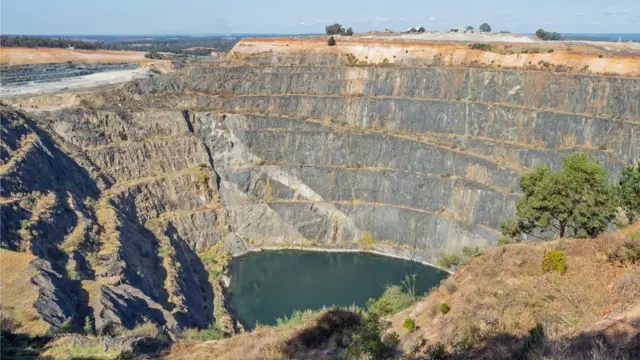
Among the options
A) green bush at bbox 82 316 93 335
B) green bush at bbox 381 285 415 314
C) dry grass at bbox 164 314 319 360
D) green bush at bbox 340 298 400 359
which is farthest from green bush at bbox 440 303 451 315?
green bush at bbox 82 316 93 335

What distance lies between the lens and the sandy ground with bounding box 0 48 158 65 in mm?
74125

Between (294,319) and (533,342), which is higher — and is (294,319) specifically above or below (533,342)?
below

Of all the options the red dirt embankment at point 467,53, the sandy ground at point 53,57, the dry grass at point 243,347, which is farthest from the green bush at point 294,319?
the sandy ground at point 53,57

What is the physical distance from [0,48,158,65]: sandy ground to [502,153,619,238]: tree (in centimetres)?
6740

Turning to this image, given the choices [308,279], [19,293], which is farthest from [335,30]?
[19,293]

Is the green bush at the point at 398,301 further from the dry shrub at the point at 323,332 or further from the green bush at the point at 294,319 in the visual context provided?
the green bush at the point at 294,319

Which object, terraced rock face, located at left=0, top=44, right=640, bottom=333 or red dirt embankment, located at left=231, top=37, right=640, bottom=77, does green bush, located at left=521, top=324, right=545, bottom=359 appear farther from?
red dirt embankment, located at left=231, top=37, right=640, bottom=77

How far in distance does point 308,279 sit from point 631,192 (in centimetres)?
2539

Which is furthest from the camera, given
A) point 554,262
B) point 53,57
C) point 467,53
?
point 53,57

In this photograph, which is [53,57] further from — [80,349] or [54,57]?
[80,349]

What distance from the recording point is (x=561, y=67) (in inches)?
1895

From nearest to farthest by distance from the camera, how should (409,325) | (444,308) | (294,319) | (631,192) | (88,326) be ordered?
(444,308) → (409,325) → (88,326) → (294,319) → (631,192)

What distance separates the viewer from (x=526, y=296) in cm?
1631

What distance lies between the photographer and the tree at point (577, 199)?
81.9ft
